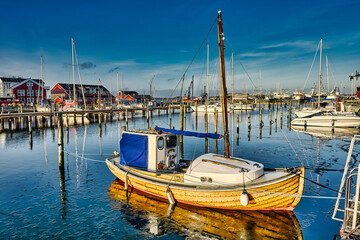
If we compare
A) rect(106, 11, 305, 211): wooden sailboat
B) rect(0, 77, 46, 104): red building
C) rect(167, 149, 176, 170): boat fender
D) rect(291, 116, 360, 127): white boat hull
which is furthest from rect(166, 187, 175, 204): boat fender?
rect(0, 77, 46, 104): red building

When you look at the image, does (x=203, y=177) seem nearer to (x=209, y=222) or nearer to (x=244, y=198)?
(x=209, y=222)

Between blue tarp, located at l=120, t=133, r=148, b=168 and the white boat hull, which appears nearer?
blue tarp, located at l=120, t=133, r=148, b=168

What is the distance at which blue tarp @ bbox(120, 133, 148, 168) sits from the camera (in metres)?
14.2

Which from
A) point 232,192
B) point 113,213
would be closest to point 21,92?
point 113,213

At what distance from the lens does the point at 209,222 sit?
11.2 metres

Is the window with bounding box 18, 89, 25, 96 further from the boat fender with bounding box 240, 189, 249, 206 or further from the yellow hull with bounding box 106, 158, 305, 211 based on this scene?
the boat fender with bounding box 240, 189, 249, 206

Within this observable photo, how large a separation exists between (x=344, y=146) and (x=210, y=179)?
24750 mm

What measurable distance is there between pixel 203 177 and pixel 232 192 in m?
1.66

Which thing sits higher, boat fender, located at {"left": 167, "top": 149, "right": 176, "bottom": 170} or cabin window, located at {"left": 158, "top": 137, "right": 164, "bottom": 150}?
cabin window, located at {"left": 158, "top": 137, "right": 164, "bottom": 150}

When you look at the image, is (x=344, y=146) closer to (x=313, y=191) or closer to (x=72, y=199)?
(x=313, y=191)

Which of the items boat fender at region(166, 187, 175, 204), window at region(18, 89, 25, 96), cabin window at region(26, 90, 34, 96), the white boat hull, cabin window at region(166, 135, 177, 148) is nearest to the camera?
boat fender at region(166, 187, 175, 204)

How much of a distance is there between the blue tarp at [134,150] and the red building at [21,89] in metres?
64.5

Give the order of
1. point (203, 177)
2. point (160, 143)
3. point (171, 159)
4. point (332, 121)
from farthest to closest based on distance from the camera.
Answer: point (332, 121)
point (171, 159)
point (160, 143)
point (203, 177)

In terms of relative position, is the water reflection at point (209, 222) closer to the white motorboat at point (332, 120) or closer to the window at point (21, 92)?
the white motorboat at point (332, 120)
